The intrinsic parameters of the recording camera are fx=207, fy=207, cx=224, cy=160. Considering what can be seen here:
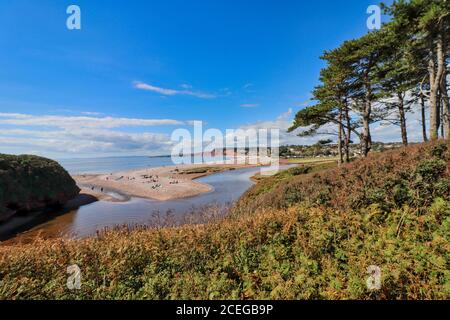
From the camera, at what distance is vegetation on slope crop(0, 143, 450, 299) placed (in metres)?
3.69

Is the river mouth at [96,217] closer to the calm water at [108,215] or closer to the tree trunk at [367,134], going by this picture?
the calm water at [108,215]

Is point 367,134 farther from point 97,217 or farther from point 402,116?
point 97,217

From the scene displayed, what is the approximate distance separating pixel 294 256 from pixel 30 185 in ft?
105

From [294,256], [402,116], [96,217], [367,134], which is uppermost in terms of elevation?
[402,116]

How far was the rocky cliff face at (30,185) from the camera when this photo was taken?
21781 mm

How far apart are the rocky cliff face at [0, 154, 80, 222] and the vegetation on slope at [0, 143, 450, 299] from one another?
23504 millimetres

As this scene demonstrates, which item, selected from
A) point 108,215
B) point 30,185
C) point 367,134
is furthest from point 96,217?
point 367,134

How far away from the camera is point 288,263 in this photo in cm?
464

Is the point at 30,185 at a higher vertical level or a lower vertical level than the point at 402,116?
lower

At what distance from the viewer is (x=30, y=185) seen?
81.5 ft

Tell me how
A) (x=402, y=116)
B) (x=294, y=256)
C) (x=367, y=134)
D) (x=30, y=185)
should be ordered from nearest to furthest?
(x=294, y=256) → (x=367, y=134) → (x=402, y=116) → (x=30, y=185)
